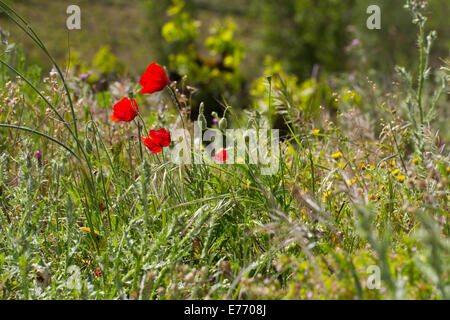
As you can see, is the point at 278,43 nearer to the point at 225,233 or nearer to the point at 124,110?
the point at 124,110

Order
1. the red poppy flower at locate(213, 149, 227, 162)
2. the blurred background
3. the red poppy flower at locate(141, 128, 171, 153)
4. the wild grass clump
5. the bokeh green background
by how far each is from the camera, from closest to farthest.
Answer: the wild grass clump < the red poppy flower at locate(141, 128, 171, 153) < the red poppy flower at locate(213, 149, 227, 162) < the blurred background < the bokeh green background

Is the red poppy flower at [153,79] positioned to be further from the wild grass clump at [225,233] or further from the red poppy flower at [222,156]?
the red poppy flower at [222,156]

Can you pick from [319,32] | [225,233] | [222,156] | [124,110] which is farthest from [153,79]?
[319,32]

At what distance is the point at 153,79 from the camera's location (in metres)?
1.68

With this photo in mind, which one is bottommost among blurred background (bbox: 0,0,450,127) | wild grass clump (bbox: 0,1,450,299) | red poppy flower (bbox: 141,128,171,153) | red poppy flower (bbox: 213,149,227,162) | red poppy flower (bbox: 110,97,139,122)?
wild grass clump (bbox: 0,1,450,299)

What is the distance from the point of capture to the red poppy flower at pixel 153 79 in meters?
1.67

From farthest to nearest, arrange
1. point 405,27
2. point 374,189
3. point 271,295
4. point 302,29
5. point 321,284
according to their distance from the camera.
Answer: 1. point 302,29
2. point 405,27
3. point 374,189
4. point 271,295
5. point 321,284

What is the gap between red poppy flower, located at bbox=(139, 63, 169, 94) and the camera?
1.67 metres

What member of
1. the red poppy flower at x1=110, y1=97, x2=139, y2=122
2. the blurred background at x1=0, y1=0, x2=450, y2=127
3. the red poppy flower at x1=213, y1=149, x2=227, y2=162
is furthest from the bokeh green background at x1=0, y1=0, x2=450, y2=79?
the red poppy flower at x1=110, y1=97, x2=139, y2=122

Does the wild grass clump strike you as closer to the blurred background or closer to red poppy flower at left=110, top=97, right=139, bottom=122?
red poppy flower at left=110, top=97, right=139, bottom=122

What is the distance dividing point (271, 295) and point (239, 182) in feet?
1.90
